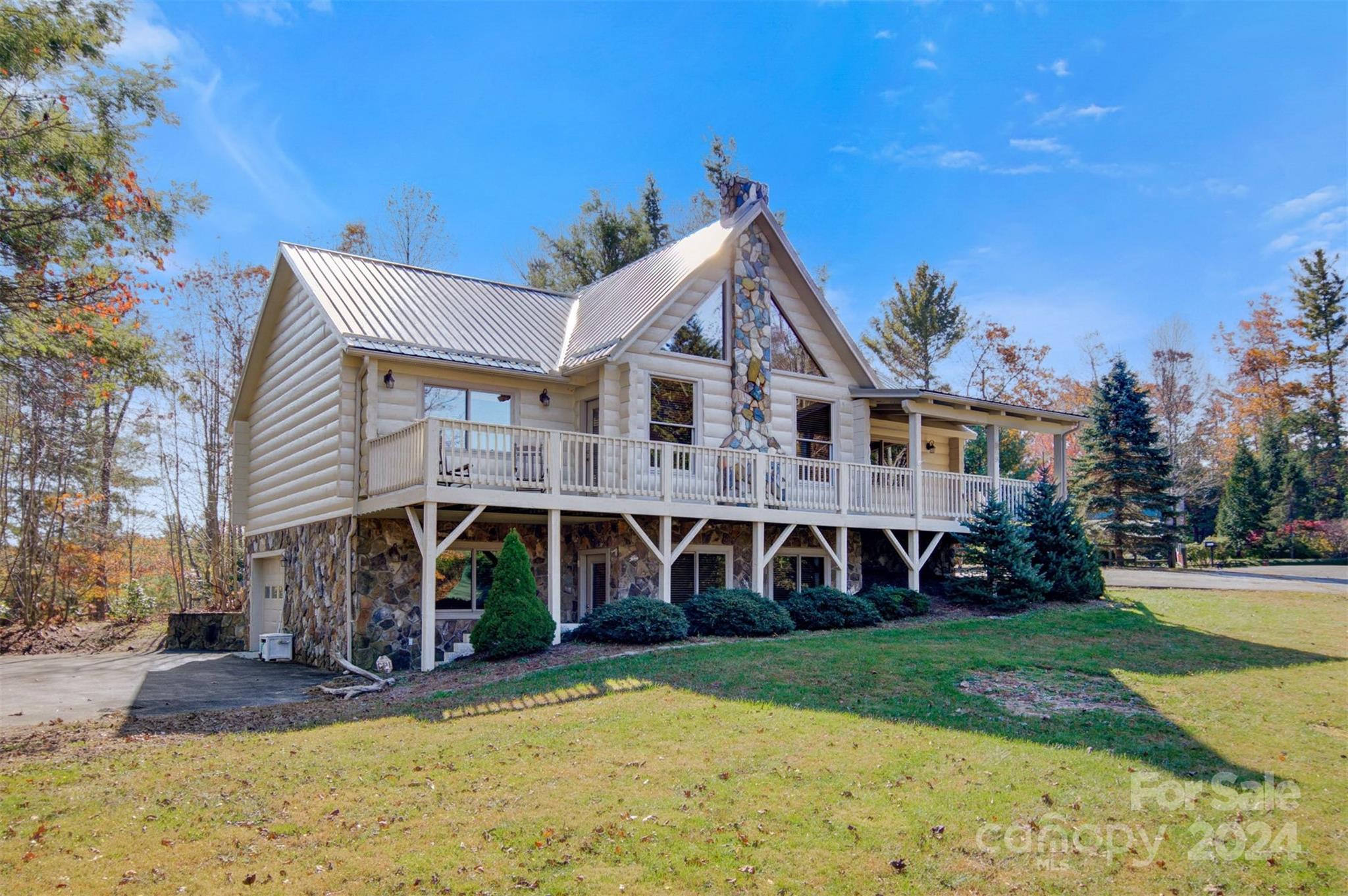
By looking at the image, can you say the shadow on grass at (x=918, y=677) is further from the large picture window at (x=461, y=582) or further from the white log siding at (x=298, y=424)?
the white log siding at (x=298, y=424)

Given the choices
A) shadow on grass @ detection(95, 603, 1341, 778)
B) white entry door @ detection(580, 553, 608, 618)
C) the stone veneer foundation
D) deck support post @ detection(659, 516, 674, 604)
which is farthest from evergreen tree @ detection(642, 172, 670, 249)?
shadow on grass @ detection(95, 603, 1341, 778)

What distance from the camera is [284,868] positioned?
20.4ft

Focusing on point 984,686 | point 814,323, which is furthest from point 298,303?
point 984,686

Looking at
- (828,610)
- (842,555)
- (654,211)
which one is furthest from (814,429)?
(654,211)

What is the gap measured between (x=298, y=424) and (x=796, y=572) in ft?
36.0

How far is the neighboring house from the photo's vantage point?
1602cm

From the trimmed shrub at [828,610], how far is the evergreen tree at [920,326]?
25.1m

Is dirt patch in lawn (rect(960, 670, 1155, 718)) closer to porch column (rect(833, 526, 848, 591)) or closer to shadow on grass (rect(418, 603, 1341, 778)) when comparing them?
shadow on grass (rect(418, 603, 1341, 778))

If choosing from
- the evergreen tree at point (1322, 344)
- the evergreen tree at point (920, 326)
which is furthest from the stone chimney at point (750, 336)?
the evergreen tree at point (1322, 344)

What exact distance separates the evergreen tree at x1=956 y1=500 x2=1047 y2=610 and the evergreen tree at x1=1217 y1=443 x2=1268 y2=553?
19908 mm

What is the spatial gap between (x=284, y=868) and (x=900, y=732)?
570 centimetres

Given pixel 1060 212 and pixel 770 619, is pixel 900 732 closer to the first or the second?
pixel 770 619

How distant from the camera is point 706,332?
63.8 ft

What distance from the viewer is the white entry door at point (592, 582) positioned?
1847cm
